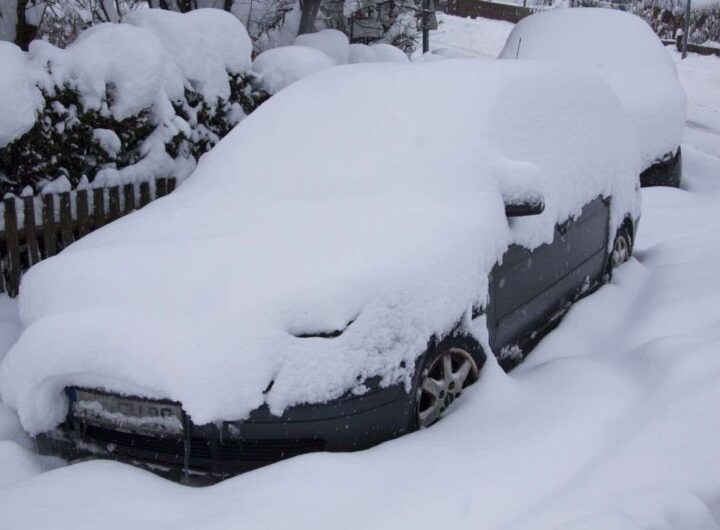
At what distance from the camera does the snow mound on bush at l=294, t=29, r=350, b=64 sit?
30.5 ft

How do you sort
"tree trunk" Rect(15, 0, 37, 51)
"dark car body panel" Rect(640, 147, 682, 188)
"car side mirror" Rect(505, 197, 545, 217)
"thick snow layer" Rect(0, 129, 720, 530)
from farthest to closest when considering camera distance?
"dark car body panel" Rect(640, 147, 682, 188) → "tree trunk" Rect(15, 0, 37, 51) → "car side mirror" Rect(505, 197, 545, 217) → "thick snow layer" Rect(0, 129, 720, 530)

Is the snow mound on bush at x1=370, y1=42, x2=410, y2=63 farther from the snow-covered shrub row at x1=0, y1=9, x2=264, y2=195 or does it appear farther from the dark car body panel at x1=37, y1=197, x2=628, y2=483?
the dark car body panel at x1=37, y1=197, x2=628, y2=483

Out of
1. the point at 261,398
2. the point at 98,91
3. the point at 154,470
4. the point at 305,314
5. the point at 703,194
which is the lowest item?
the point at 703,194

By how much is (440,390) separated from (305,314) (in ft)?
2.53

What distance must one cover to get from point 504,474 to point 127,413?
146cm

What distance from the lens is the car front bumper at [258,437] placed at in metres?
2.80

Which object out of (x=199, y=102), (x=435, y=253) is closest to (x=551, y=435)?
(x=435, y=253)

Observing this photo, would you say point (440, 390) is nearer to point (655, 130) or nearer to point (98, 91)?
point (98, 91)

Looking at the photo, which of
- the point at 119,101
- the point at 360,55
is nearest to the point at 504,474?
the point at 119,101

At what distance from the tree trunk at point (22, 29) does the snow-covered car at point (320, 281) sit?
377 centimetres

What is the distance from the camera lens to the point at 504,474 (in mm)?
2764

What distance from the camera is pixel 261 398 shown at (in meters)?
2.74

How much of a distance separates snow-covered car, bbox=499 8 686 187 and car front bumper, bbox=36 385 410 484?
583 cm

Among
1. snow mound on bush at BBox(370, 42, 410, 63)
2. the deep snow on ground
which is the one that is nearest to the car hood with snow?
the deep snow on ground
